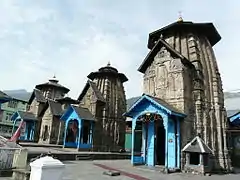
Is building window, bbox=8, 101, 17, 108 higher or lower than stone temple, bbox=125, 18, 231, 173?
higher

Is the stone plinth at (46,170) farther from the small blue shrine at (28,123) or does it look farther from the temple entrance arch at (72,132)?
the small blue shrine at (28,123)

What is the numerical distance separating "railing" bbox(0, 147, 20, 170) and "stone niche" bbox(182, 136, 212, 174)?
31.2 feet

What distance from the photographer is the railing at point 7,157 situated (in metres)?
9.67

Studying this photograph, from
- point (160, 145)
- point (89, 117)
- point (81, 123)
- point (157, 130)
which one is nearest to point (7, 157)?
point (157, 130)

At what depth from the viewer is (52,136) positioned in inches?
1266

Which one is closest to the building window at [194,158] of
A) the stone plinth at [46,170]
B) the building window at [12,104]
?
the stone plinth at [46,170]

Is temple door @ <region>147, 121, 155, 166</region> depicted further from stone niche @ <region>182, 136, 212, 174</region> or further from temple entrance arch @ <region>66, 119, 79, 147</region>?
temple entrance arch @ <region>66, 119, 79, 147</region>

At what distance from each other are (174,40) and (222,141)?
28.0 feet

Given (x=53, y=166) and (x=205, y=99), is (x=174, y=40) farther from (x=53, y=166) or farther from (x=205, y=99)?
(x=53, y=166)

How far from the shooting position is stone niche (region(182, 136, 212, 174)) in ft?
43.1

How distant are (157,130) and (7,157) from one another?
1003cm

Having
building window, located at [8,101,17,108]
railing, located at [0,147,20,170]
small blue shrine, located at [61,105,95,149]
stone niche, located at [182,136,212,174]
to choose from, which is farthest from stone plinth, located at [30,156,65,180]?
building window, located at [8,101,17,108]

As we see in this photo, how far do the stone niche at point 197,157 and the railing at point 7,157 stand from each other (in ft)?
31.2

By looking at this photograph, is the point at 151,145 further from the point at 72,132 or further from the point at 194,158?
the point at 72,132
